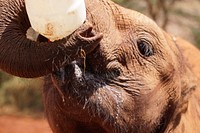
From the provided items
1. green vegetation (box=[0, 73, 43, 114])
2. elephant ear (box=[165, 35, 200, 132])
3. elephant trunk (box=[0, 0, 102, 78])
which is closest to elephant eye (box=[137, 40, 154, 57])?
elephant ear (box=[165, 35, 200, 132])

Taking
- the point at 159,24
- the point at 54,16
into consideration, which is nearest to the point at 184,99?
the point at 54,16

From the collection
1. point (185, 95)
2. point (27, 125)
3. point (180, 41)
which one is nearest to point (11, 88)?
point (27, 125)

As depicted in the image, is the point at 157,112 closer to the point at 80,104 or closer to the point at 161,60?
the point at 161,60

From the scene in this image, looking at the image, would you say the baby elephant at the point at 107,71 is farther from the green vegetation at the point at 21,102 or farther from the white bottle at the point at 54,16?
the green vegetation at the point at 21,102

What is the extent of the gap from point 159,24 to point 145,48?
7.54 metres

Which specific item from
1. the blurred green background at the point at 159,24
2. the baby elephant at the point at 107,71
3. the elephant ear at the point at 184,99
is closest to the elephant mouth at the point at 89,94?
the baby elephant at the point at 107,71

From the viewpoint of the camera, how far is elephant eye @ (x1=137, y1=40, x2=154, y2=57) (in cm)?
389

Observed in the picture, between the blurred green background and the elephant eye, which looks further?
the blurred green background

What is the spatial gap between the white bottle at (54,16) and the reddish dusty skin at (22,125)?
848 cm

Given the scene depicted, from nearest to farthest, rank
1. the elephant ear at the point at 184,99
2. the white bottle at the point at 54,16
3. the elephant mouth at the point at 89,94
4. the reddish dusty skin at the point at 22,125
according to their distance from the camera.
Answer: the white bottle at the point at 54,16 → the elephant mouth at the point at 89,94 → the elephant ear at the point at 184,99 → the reddish dusty skin at the point at 22,125

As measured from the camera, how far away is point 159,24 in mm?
11414

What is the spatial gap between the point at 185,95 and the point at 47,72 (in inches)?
38.8

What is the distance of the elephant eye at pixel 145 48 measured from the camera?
3.89 metres

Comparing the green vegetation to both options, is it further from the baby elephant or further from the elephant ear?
the baby elephant
